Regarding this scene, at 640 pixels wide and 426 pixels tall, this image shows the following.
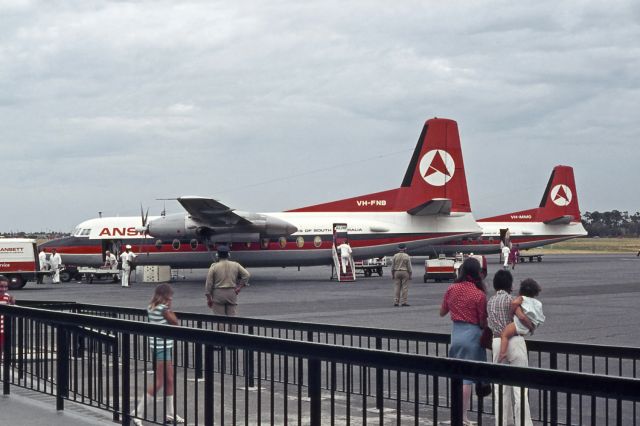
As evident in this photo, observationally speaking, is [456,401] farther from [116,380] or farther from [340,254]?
[340,254]

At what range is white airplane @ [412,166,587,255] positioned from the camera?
194ft

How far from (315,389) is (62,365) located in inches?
153

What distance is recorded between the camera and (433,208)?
3981 cm

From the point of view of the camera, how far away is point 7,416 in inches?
307

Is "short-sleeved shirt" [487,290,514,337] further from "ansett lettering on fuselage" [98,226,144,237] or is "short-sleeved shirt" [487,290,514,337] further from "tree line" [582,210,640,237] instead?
"tree line" [582,210,640,237]

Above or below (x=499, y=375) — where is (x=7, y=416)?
below

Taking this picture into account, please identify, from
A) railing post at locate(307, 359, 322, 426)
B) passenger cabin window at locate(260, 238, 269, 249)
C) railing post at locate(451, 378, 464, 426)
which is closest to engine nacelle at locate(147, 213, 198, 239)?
passenger cabin window at locate(260, 238, 269, 249)

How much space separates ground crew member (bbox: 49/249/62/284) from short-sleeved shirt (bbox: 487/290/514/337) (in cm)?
3405

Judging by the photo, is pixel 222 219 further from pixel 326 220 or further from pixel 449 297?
pixel 449 297

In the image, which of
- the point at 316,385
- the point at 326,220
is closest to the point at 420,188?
the point at 326,220

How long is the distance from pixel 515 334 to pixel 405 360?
3.67 m

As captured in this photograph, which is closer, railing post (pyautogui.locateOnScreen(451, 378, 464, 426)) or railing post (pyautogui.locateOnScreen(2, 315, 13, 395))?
railing post (pyautogui.locateOnScreen(451, 378, 464, 426))

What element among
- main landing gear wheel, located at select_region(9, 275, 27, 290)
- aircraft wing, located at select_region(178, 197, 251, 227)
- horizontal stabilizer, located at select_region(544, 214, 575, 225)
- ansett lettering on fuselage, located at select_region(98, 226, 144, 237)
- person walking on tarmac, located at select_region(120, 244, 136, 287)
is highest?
aircraft wing, located at select_region(178, 197, 251, 227)

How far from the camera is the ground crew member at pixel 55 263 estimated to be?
3931 centimetres
